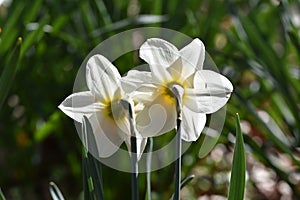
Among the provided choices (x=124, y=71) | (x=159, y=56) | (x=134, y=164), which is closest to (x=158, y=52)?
(x=159, y=56)

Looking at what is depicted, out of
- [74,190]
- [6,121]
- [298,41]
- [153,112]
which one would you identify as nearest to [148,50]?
[153,112]

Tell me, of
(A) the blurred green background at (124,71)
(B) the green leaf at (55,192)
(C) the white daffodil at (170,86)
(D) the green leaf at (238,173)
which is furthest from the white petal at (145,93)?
(A) the blurred green background at (124,71)

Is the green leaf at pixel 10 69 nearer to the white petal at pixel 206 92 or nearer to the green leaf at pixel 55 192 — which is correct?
the green leaf at pixel 55 192

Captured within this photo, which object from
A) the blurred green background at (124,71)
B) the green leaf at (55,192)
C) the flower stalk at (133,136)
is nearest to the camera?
the flower stalk at (133,136)

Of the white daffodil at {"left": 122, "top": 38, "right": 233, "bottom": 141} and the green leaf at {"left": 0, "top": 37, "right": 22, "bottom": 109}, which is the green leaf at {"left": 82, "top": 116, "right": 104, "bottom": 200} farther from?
the green leaf at {"left": 0, "top": 37, "right": 22, "bottom": 109}

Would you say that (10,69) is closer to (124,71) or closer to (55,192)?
(55,192)

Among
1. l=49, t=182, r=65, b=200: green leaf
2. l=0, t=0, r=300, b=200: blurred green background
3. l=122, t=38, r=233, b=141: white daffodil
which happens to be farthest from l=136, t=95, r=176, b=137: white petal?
l=0, t=0, r=300, b=200: blurred green background
